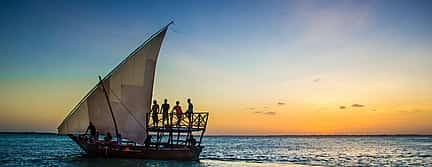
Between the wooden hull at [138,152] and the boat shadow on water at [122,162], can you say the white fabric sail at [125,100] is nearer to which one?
the wooden hull at [138,152]

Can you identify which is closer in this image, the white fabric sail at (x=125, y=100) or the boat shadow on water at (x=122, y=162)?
the boat shadow on water at (x=122, y=162)

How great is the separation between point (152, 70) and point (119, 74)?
254 centimetres

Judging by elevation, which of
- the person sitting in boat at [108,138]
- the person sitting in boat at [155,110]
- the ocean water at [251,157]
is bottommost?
the ocean water at [251,157]

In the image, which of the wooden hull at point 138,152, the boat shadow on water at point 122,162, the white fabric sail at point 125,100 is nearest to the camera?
the boat shadow on water at point 122,162

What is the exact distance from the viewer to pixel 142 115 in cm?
3341

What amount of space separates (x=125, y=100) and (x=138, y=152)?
4047 millimetres

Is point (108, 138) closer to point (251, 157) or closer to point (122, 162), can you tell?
point (122, 162)

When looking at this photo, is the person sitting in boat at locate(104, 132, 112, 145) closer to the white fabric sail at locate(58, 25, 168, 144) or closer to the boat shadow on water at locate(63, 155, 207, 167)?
the white fabric sail at locate(58, 25, 168, 144)

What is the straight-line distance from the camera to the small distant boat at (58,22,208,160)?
105 ft

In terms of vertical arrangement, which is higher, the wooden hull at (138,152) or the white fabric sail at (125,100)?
the white fabric sail at (125,100)

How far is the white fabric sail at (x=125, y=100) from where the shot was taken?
31.8 meters

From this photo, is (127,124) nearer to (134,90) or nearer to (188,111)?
(134,90)

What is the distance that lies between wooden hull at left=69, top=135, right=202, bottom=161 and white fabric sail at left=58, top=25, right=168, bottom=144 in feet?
2.88

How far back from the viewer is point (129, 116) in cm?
3312
